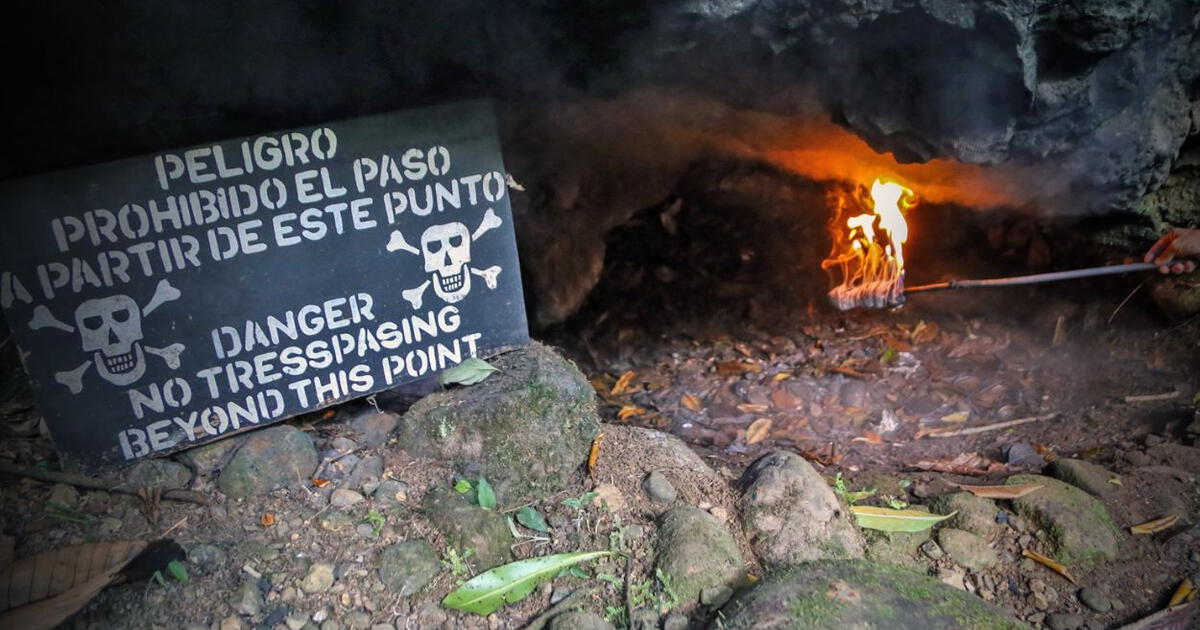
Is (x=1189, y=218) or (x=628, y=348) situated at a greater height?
(x=1189, y=218)

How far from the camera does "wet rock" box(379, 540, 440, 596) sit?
283cm

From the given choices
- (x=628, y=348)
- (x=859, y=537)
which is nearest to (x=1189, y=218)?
(x=859, y=537)

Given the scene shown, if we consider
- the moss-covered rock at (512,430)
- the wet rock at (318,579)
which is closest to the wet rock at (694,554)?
the moss-covered rock at (512,430)

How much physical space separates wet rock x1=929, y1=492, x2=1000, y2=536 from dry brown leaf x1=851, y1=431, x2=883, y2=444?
981 mm

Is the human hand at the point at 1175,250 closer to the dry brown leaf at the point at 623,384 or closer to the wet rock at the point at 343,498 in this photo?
the dry brown leaf at the point at 623,384

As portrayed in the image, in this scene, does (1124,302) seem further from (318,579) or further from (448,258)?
(318,579)

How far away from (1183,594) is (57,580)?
406 centimetres

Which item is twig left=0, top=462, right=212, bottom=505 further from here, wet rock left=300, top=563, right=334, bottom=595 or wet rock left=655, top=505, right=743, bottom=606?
wet rock left=655, top=505, right=743, bottom=606

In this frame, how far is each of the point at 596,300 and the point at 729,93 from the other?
212cm

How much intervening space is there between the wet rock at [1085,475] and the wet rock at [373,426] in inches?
118

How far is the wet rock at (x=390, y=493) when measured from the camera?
10.3 feet

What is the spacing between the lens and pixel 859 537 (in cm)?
319

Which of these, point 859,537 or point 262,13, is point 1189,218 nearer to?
point 859,537

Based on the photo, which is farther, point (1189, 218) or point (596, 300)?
point (596, 300)
